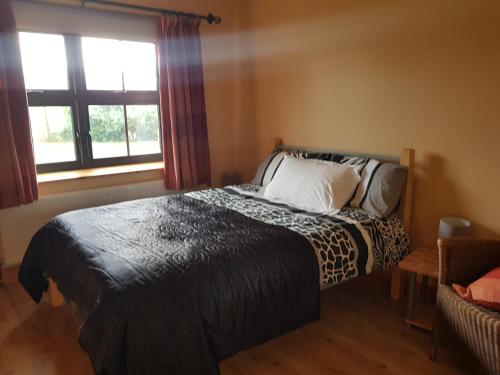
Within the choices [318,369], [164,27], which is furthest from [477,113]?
[164,27]

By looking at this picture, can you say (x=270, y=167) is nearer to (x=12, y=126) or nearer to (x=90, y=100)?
(x=90, y=100)

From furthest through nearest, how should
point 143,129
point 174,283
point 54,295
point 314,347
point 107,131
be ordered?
point 143,129
point 107,131
point 54,295
point 314,347
point 174,283

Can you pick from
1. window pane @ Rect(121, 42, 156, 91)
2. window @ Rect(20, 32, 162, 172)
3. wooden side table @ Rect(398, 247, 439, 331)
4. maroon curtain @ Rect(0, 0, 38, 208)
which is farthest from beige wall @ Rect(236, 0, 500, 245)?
maroon curtain @ Rect(0, 0, 38, 208)

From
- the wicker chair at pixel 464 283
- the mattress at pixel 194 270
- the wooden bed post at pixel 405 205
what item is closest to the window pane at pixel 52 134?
the mattress at pixel 194 270

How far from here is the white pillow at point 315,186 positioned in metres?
2.57

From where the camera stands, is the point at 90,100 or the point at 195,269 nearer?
the point at 195,269

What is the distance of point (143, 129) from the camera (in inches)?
139

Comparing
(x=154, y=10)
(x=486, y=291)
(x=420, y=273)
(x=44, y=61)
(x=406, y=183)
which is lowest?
(x=420, y=273)

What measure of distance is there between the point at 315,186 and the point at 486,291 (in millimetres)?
1242

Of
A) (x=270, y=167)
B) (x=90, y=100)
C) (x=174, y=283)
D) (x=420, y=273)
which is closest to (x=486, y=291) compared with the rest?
(x=420, y=273)

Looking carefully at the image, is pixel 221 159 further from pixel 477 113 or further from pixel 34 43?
pixel 477 113

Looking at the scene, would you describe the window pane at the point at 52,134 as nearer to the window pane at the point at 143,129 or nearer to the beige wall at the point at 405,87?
the window pane at the point at 143,129

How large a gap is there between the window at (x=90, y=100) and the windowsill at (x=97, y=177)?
0.25 ft

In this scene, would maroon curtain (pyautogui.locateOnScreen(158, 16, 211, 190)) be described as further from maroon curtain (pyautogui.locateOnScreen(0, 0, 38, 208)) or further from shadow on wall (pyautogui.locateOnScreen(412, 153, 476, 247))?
shadow on wall (pyautogui.locateOnScreen(412, 153, 476, 247))
